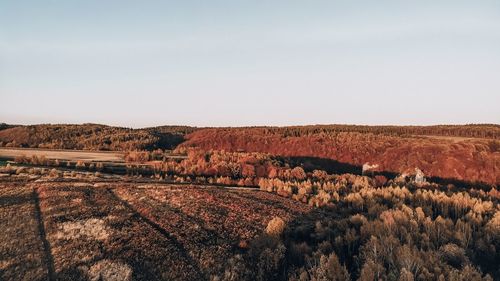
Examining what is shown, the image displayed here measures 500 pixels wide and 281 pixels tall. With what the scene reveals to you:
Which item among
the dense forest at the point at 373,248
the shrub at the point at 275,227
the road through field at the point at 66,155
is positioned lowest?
the dense forest at the point at 373,248

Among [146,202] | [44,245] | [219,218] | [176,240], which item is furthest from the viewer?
[146,202]

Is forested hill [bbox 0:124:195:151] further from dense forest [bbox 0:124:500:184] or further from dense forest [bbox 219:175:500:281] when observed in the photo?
dense forest [bbox 219:175:500:281]

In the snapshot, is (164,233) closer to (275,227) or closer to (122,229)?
(122,229)

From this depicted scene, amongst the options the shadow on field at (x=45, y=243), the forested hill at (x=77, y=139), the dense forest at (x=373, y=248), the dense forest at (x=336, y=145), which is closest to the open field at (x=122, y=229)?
the shadow on field at (x=45, y=243)

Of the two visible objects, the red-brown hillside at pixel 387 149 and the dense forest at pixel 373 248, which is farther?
the red-brown hillside at pixel 387 149

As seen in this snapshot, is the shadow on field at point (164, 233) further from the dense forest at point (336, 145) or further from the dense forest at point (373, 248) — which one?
the dense forest at point (336, 145)

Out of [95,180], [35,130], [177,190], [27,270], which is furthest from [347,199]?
[35,130]

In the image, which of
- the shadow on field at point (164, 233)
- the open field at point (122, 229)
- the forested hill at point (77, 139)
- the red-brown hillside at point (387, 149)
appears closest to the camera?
the open field at point (122, 229)

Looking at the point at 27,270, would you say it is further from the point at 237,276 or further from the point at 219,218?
the point at 219,218

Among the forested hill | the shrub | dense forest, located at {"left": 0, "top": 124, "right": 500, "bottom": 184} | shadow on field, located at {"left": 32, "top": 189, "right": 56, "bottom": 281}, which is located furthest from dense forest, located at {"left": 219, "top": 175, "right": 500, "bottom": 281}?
the forested hill
